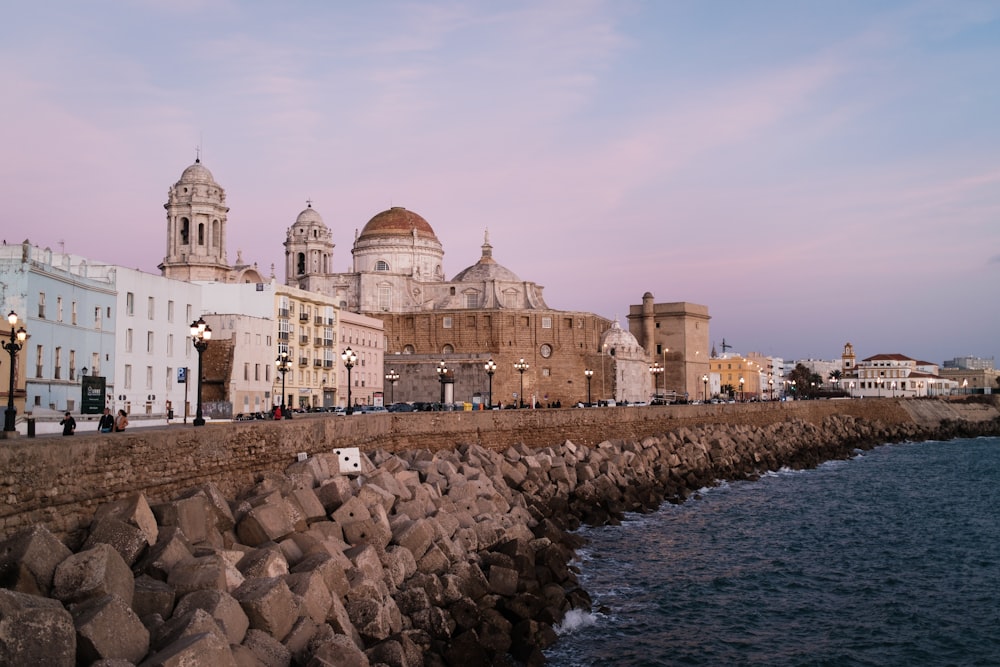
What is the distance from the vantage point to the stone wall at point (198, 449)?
11.5 meters

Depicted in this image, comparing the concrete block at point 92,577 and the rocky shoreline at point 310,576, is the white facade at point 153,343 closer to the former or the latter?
the rocky shoreline at point 310,576

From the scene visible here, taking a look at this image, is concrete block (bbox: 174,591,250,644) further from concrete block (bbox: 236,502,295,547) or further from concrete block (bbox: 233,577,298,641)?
concrete block (bbox: 236,502,295,547)

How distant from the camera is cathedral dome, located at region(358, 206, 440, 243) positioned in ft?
275

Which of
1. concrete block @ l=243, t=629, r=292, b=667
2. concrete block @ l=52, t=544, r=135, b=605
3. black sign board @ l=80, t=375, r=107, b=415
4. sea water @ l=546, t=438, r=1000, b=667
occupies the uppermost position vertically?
black sign board @ l=80, t=375, r=107, b=415

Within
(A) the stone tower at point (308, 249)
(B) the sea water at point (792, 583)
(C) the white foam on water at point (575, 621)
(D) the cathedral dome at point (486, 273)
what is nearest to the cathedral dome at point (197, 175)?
(A) the stone tower at point (308, 249)

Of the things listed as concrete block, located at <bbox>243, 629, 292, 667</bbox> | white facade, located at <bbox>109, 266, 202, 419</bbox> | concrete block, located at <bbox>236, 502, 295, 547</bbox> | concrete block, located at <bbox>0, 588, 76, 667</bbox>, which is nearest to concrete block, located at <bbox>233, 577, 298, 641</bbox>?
concrete block, located at <bbox>243, 629, 292, 667</bbox>

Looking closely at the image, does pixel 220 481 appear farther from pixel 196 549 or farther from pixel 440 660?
pixel 440 660

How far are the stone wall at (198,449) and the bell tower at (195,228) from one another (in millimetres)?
32036

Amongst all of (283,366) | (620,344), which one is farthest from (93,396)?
(620,344)

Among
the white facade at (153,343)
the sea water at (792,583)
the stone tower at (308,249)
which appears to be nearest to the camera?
the sea water at (792,583)

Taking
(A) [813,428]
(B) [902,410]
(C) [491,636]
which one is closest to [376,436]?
(C) [491,636]

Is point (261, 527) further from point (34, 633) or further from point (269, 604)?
point (34, 633)

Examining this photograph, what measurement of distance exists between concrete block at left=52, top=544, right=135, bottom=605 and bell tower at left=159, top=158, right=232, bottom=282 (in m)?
51.6

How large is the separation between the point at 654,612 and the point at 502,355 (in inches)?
2160
